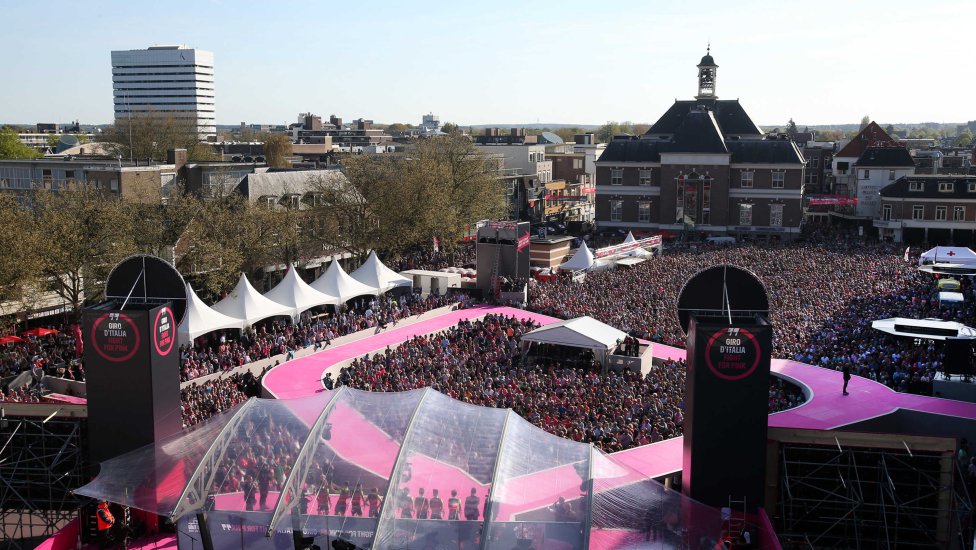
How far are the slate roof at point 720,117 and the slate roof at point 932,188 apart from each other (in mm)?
13246

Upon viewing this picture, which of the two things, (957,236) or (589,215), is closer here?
(957,236)

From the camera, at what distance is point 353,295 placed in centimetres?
3862

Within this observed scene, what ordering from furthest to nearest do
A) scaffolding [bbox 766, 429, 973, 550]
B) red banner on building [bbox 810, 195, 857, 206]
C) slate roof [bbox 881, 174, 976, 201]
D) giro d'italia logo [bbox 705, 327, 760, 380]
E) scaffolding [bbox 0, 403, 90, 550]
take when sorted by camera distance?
red banner on building [bbox 810, 195, 857, 206] → slate roof [bbox 881, 174, 976, 201] → scaffolding [bbox 0, 403, 90, 550] → scaffolding [bbox 766, 429, 973, 550] → giro d'italia logo [bbox 705, 327, 760, 380]

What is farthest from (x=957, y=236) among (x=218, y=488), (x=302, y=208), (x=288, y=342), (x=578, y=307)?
(x=218, y=488)

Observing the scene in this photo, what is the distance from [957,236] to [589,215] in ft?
150

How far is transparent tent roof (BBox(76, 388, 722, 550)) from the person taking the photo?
46.7ft

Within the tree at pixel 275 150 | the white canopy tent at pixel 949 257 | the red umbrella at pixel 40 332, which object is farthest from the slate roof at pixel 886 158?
the red umbrella at pixel 40 332

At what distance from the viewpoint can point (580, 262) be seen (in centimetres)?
4919

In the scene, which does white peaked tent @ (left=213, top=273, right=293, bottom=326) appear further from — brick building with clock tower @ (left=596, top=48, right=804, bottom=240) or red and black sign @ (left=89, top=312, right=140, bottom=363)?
brick building with clock tower @ (left=596, top=48, right=804, bottom=240)

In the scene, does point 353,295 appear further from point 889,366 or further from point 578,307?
point 889,366

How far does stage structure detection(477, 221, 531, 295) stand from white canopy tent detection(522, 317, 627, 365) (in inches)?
471

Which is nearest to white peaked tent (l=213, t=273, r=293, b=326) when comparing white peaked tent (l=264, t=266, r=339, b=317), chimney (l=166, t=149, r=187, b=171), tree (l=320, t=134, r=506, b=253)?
white peaked tent (l=264, t=266, r=339, b=317)

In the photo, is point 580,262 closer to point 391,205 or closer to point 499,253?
point 499,253

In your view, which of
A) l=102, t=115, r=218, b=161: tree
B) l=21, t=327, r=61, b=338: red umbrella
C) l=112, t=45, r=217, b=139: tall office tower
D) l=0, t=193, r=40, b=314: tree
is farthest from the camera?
l=112, t=45, r=217, b=139: tall office tower
